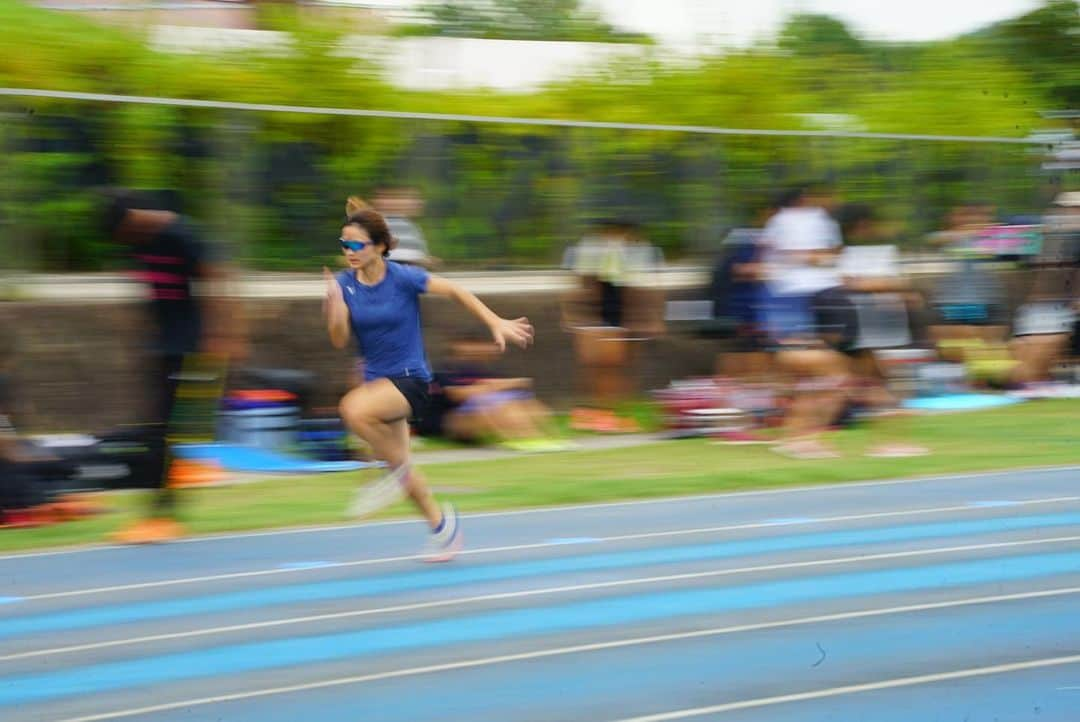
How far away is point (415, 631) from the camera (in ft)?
20.0

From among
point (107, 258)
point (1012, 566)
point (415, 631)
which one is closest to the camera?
point (415, 631)

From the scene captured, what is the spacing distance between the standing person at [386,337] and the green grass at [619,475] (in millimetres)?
1488

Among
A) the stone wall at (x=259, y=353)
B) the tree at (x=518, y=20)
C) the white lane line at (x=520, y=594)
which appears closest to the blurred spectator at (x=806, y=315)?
the stone wall at (x=259, y=353)

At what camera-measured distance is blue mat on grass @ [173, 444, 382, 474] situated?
10.2 m

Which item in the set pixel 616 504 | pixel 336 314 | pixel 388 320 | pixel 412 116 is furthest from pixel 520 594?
pixel 412 116

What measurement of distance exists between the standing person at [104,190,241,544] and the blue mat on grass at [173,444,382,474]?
219cm

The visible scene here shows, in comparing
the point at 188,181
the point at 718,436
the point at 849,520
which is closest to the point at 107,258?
the point at 188,181

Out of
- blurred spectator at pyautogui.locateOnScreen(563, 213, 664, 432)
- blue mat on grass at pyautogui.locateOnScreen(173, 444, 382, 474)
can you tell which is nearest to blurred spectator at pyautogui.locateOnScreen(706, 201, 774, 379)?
blurred spectator at pyautogui.locateOnScreen(563, 213, 664, 432)

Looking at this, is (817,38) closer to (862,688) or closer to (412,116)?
(412,116)

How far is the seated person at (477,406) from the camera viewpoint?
11062 millimetres

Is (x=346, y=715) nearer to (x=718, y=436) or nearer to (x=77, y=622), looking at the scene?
(x=77, y=622)

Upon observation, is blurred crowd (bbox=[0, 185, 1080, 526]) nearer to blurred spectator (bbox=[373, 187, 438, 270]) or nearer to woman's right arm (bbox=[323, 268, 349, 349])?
blurred spectator (bbox=[373, 187, 438, 270])

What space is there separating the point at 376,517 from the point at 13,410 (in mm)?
3043

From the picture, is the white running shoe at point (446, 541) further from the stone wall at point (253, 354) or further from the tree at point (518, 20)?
the tree at point (518, 20)
